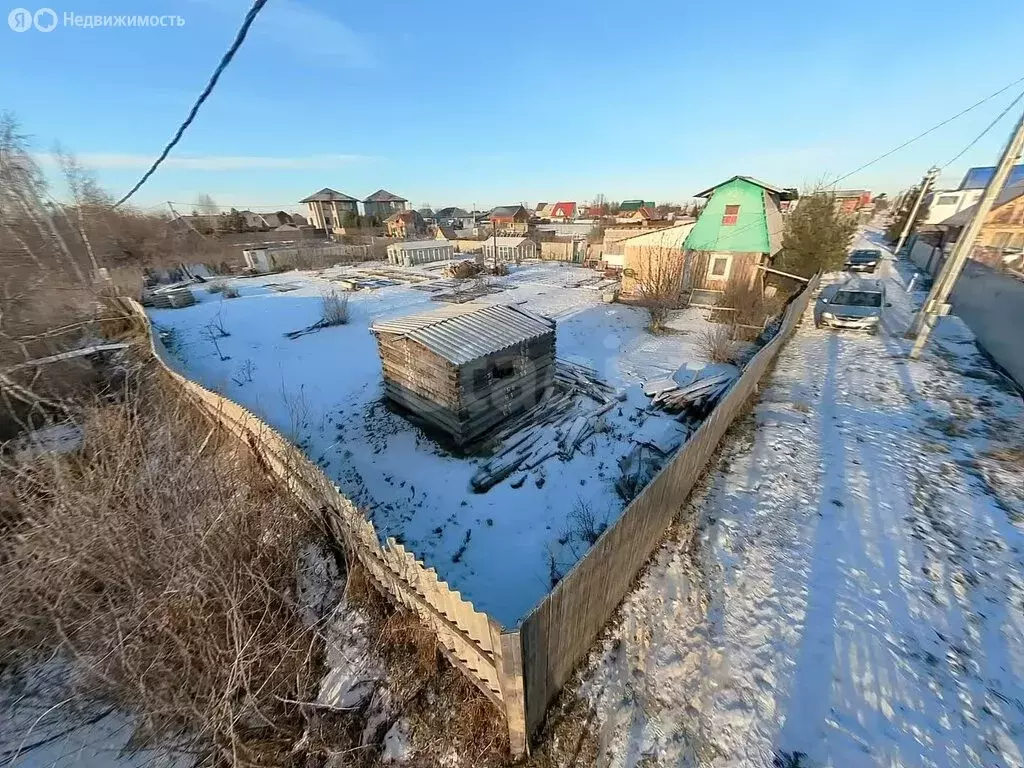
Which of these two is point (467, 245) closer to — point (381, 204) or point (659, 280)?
point (659, 280)

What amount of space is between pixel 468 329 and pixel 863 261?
33.6 meters

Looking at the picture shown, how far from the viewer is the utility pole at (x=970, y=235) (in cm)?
904

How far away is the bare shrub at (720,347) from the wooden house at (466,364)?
6.07 meters

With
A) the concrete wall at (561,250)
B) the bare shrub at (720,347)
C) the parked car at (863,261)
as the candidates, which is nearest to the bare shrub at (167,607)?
the bare shrub at (720,347)

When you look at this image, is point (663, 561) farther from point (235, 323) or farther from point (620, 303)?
point (235, 323)

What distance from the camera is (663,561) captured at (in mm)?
5262

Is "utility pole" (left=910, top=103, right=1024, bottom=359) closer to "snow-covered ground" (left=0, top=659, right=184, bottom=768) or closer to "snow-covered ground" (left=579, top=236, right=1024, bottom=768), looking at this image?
"snow-covered ground" (left=579, top=236, right=1024, bottom=768)

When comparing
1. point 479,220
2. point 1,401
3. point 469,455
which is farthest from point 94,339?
point 479,220

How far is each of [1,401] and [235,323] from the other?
10.8 m

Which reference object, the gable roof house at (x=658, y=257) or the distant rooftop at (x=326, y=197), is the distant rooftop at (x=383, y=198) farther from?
the gable roof house at (x=658, y=257)

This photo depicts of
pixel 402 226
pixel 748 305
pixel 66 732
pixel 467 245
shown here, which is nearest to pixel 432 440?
pixel 66 732

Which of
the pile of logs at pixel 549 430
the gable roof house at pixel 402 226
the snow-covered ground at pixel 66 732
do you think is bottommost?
the snow-covered ground at pixel 66 732

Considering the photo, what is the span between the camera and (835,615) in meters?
4.47

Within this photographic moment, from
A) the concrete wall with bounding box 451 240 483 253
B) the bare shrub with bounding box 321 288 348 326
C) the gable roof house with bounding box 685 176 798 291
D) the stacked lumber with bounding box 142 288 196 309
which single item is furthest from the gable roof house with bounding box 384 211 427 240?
the gable roof house with bounding box 685 176 798 291
